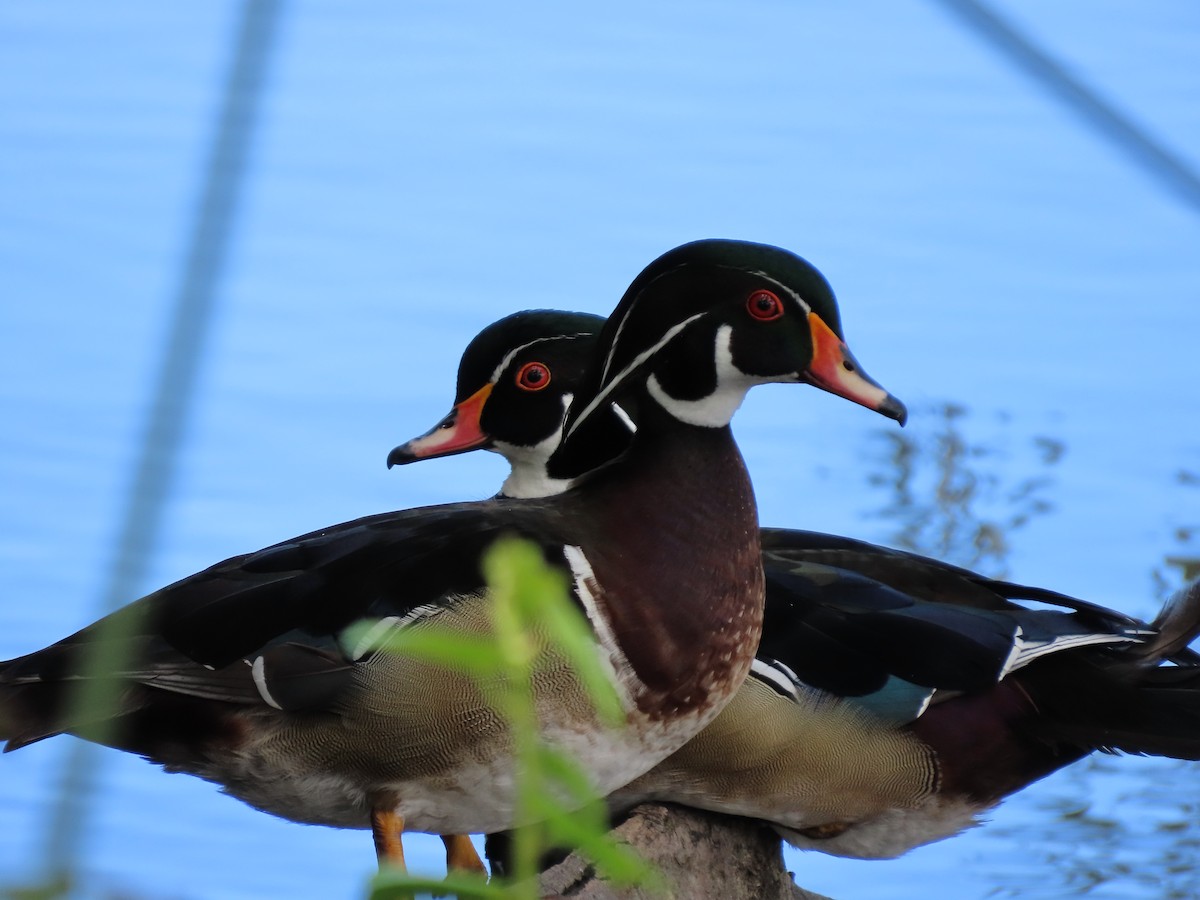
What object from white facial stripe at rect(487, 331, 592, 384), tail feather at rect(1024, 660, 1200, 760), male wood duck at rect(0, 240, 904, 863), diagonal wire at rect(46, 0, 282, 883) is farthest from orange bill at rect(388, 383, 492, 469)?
diagonal wire at rect(46, 0, 282, 883)

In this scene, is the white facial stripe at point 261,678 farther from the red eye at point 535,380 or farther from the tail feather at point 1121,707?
the tail feather at point 1121,707

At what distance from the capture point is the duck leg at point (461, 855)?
6.06 feet

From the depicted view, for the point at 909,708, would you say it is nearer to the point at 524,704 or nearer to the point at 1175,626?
the point at 1175,626

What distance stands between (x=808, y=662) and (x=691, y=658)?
34cm

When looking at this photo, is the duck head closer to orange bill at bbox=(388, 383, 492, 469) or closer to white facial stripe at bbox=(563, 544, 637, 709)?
white facial stripe at bbox=(563, 544, 637, 709)

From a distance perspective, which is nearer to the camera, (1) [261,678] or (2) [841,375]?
(1) [261,678]

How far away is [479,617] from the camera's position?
1479mm

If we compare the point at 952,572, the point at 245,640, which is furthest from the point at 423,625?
the point at 952,572

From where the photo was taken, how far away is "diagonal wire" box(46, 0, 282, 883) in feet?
1.05

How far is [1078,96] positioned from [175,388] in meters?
1.34

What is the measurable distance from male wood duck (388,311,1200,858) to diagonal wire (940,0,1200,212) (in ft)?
1.61

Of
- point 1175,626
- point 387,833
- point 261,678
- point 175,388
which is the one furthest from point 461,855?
point 175,388

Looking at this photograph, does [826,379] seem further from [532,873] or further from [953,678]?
[532,873]

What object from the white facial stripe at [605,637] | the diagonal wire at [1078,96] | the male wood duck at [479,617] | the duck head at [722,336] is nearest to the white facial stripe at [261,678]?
the male wood duck at [479,617]
